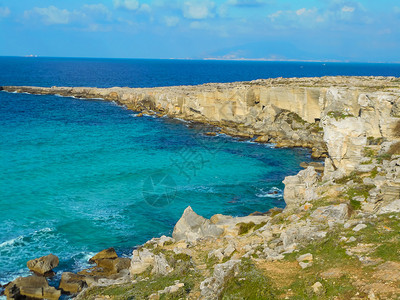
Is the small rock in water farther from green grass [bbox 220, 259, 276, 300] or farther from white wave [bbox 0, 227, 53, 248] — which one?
white wave [bbox 0, 227, 53, 248]

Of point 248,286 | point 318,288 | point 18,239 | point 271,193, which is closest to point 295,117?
point 271,193

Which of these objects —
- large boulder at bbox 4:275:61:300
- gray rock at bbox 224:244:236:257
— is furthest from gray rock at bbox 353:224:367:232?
large boulder at bbox 4:275:61:300

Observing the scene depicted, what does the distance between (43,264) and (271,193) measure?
22205 mm

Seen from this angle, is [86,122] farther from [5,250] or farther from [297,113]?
[5,250]

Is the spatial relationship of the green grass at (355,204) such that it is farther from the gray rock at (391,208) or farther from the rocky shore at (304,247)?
the gray rock at (391,208)

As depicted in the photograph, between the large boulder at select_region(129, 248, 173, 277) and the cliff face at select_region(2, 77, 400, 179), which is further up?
the cliff face at select_region(2, 77, 400, 179)

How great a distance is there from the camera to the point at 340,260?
15.2 m

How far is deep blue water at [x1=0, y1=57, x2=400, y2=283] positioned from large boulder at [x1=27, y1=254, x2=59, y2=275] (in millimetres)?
701

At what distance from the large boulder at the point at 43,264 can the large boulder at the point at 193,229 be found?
26.9ft

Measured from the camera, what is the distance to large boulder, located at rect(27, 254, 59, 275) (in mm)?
25156

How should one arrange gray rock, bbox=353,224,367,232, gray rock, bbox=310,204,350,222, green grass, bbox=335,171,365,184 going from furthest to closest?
green grass, bbox=335,171,365,184
gray rock, bbox=310,204,350,222
gray rock, bbox=353,224,367,232

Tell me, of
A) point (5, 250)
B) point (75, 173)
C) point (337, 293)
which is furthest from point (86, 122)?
point (337, 293)

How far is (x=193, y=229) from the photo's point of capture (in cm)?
2662

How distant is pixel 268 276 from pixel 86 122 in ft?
203
